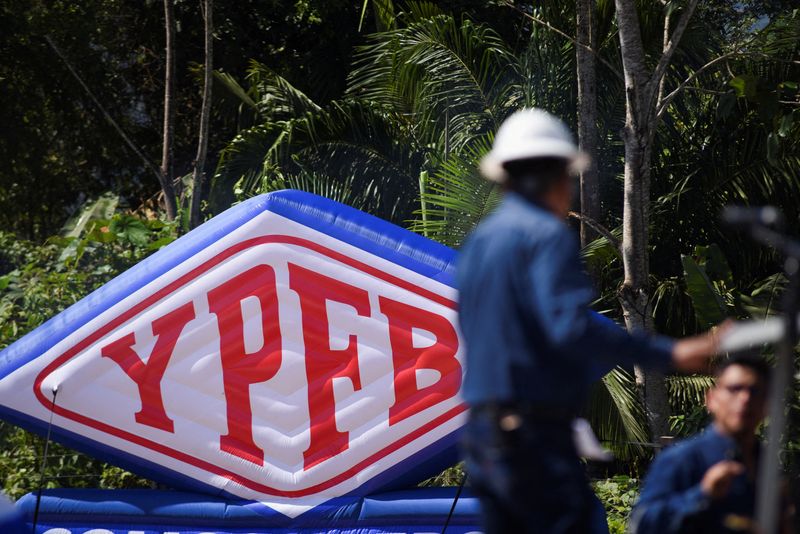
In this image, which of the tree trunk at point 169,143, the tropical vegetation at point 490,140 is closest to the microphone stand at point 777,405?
the tropical vegetation at point 490,140

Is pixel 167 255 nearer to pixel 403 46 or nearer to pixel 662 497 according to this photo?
pixel 662 497

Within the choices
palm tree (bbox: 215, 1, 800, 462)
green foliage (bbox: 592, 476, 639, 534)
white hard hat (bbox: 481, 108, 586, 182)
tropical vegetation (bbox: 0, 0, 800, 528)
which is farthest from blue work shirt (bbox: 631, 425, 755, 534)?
palm tree (bbox: 215, 1, 800, 462)

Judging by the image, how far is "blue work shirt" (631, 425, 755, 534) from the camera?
3.21 metres

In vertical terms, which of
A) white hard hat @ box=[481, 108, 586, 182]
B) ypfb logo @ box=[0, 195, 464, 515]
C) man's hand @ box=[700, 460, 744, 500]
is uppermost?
white hard hat @ box=[481, 108, 586, 182]

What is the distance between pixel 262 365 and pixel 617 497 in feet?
8.70

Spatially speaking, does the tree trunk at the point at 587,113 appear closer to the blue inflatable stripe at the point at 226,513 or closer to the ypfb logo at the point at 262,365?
the ypfb logo at the point at 262,365

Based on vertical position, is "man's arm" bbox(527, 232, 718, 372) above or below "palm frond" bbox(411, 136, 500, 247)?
above

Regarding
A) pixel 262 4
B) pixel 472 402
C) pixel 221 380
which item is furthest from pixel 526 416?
pixel 262 4

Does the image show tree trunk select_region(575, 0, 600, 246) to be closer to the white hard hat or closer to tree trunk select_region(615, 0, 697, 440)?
tree trunk select_region(615, 0, 697, 440)

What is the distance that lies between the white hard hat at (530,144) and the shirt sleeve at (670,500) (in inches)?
36.0

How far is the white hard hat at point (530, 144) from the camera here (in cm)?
292

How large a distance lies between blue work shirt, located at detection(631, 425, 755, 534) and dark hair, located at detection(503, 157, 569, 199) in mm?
912

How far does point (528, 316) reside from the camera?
280cm

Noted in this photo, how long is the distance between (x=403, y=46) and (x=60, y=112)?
6.48 metres
